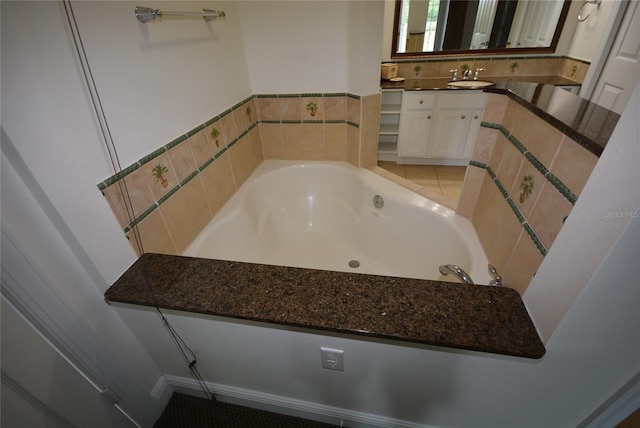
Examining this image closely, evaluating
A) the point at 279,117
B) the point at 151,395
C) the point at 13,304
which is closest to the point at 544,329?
the point at 13,304

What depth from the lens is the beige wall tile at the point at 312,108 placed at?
1802 mm

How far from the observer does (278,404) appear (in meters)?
1.09

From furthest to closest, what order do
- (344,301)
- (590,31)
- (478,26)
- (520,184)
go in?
(478,26)
(590,31)
(520,184)
(344,301)

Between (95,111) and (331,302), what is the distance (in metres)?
0.86

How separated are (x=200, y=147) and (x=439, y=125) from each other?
7.29ft

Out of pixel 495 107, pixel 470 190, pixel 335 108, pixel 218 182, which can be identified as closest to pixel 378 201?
pixel 470 190

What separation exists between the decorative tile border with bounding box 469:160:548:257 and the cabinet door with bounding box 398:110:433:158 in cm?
166

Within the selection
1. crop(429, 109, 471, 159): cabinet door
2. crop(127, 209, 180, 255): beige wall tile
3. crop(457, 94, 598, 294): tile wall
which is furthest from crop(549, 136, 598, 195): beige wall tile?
crop(429, 109, 471, 159): cabinet door

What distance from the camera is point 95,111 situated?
80 cm

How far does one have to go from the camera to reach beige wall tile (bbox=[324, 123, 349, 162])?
1.88 metres

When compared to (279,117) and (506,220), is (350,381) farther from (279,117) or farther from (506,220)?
(279,117)

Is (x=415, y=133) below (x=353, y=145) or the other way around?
below

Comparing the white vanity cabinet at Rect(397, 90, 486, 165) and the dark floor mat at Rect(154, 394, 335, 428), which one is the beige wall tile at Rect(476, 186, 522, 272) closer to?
the dark floor mat at Rect(154, 394, 335, 428)

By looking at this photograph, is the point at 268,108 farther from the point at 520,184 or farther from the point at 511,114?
the point at 520,184
